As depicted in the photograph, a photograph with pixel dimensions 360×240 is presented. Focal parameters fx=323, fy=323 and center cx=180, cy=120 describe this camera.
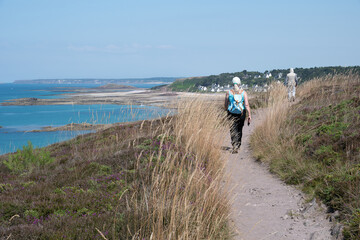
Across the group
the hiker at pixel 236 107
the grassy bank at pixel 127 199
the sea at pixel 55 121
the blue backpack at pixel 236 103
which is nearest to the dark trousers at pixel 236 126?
the hiker at pixel 236 107

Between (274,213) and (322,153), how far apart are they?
2139mm

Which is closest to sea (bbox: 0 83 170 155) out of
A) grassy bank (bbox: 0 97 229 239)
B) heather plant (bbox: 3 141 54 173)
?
heather plant (bbox: 3 141 54 173)

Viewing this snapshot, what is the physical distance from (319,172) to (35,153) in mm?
7348

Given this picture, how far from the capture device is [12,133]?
49281 mm

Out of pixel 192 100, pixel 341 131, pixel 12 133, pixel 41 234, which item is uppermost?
pixel 192 100

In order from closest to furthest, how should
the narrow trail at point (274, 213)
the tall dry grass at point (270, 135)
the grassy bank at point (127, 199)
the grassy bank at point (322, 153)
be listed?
1. the grassy bank at point (127, 199)
2. the narrow trail at point (274, 213)
3. the grassy bank at point (322, 153)
4. the tall dry grass at point (270, 135)

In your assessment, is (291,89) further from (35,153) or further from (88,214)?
(88,214)

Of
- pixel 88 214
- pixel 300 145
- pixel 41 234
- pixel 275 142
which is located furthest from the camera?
pixel 275 142

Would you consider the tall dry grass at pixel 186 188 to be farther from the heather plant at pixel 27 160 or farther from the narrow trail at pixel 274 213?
the heather plant at pixel 27 160

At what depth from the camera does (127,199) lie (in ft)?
13.0

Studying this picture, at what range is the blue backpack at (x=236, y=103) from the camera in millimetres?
8820

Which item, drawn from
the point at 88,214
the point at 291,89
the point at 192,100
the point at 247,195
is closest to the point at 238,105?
the point at 192,100

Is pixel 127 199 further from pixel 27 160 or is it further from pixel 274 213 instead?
pixel 27 160

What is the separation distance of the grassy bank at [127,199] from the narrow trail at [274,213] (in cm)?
47
